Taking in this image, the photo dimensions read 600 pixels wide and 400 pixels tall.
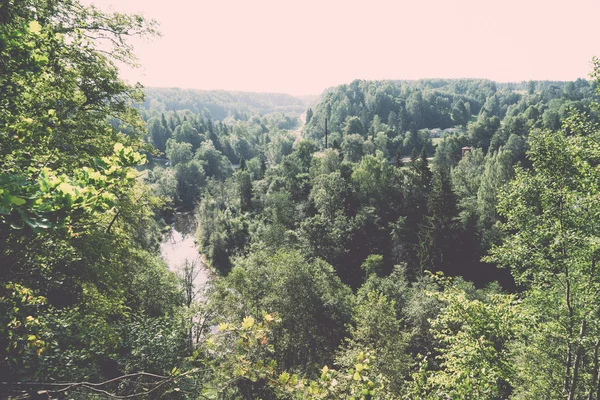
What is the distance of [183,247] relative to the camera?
6072 centimetres

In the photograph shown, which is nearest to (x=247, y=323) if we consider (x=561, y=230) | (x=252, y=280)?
(x=561, y=230)

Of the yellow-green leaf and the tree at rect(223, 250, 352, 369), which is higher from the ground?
the yellow-green leaf

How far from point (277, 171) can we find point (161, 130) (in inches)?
3223

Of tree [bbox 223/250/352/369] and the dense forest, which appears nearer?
the dense forest

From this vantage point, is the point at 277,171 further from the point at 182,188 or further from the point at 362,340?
the point at 362,340

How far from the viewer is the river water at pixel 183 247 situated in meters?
51.0

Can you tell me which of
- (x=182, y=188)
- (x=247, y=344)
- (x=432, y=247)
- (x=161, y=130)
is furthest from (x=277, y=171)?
(x=161, y=130)

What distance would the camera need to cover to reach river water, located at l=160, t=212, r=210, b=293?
51006mm

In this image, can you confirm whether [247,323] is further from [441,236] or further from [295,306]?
[441,236]

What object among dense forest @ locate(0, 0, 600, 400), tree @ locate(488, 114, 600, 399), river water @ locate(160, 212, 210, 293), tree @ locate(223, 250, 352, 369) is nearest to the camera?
dense forest @ locate(0, 0, 600, 400)

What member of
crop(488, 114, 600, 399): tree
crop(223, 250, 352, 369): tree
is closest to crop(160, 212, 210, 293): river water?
crop(223, 250, 352, 369): tree

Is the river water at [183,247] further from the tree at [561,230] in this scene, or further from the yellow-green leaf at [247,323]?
the yellow-green leaf at [247,323]

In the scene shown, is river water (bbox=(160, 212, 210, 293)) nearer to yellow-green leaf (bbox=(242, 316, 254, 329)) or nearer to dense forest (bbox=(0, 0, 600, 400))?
dense forest (bbox=(0, 0, 600, 400))

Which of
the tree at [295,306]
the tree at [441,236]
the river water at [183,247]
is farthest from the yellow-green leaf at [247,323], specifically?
the river water at [183,247]
